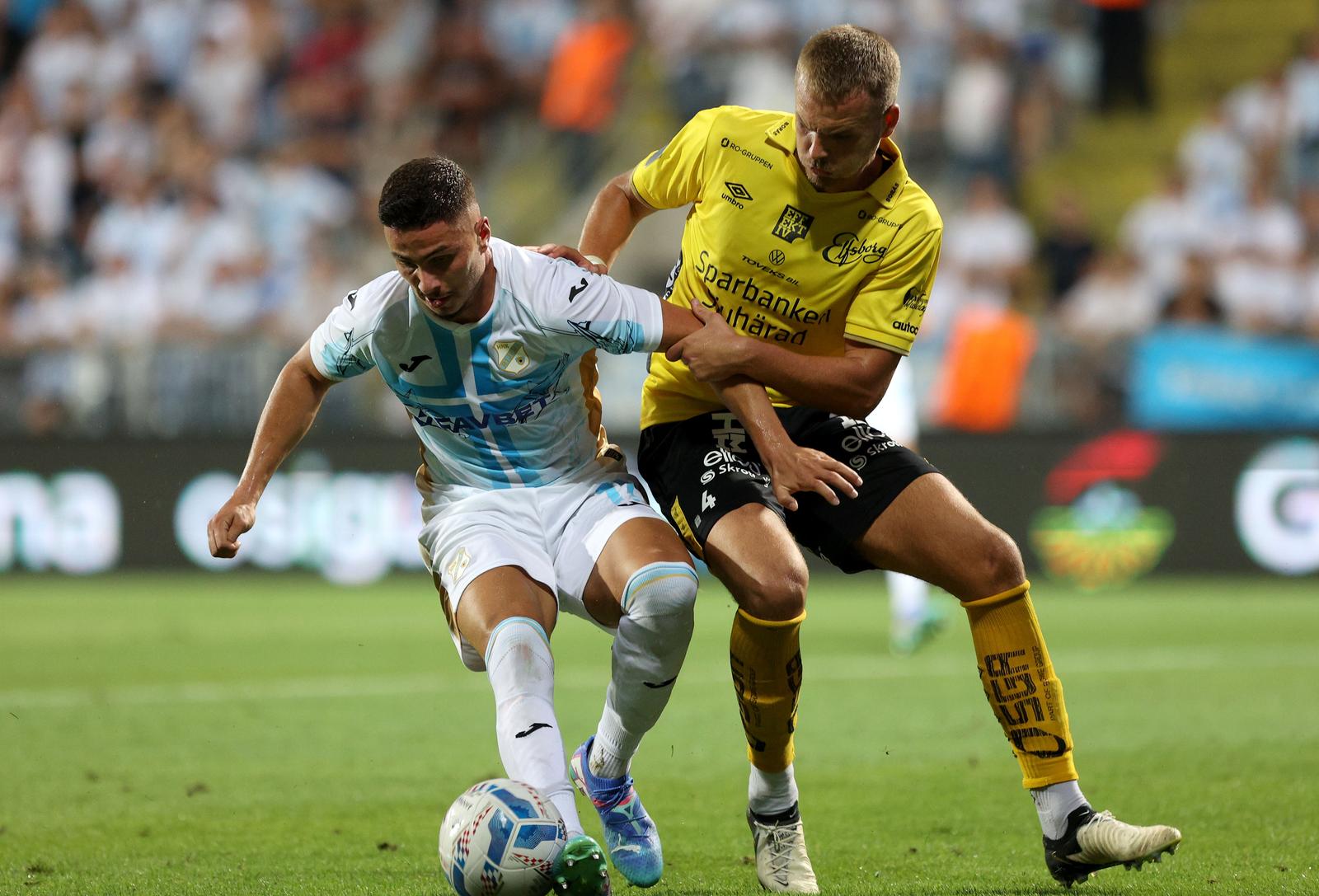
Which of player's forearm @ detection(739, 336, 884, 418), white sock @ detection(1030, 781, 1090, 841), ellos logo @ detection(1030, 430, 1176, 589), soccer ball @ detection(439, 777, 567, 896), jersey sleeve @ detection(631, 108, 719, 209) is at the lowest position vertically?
ellos logo @ detection(1030, 430, 1176, 589)

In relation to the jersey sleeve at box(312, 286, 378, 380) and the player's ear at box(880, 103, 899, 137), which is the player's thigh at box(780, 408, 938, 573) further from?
the jersey sleeve at box(312, 286, 378, 380)

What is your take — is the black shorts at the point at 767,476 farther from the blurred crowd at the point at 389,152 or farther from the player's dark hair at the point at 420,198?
the blurred crowd at the point at 389,152

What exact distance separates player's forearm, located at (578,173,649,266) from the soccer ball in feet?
6.10

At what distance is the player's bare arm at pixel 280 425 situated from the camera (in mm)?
4746

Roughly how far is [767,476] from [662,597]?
64 cm

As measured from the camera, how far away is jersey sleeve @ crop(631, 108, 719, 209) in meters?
5.23

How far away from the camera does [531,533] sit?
4.97m

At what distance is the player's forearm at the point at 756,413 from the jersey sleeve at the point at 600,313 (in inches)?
9.8

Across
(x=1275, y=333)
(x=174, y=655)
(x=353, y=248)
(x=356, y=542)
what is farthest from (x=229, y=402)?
(x=1275, y=333)

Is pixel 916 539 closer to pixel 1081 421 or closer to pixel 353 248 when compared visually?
pixel 1081 421

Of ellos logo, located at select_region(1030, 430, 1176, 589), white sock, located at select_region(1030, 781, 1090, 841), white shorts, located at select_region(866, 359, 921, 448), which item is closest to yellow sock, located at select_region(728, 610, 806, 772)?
white sock, located at select_region(1030, 781, 1090, 841)

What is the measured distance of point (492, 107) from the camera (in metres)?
17.4

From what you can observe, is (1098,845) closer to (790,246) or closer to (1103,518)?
(790,246)

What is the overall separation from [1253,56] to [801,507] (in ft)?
50.8
